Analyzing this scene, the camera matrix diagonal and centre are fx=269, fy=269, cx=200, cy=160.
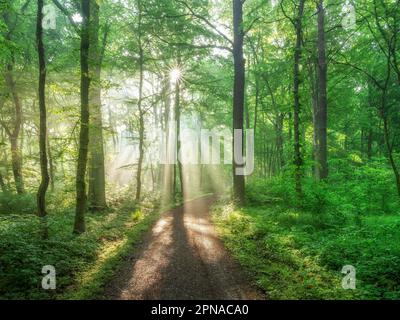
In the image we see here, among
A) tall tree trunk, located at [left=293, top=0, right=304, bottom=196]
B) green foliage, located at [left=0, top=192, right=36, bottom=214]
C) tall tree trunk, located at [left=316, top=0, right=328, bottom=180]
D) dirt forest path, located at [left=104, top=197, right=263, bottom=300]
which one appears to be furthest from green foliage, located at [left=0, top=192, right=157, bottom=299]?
tall tree trunk, located at [left=316, top=0, right=328, bottom=180]

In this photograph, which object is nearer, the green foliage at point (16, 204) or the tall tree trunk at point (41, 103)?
the tall tree trunk at point (41, 103)

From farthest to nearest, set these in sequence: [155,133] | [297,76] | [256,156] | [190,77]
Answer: [256,156], [155,133], [190,77], [297,76]

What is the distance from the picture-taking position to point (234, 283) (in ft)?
20.7

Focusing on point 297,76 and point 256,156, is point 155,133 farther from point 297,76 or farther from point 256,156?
point 297,76

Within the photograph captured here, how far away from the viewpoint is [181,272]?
704 centimetres

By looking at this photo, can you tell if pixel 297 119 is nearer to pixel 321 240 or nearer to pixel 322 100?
pixel 322 100

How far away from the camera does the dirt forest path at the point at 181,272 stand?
5.87 meters

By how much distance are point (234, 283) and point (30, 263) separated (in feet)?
16.4

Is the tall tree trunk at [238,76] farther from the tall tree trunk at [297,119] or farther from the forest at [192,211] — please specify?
the tall tree trunk at [297,119]

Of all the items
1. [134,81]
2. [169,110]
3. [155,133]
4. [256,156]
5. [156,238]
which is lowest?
[156,238]

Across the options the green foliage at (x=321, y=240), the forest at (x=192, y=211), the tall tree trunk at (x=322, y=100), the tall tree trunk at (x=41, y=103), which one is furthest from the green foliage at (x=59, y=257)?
the tall tree trunk at (x=322, y=100)

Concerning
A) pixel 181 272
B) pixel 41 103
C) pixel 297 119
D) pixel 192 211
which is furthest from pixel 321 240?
pixel 41 103

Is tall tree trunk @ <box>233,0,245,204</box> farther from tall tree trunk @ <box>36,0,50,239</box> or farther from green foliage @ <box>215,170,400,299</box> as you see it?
tall tree trunk @ <box>36,0,50,239</box>
